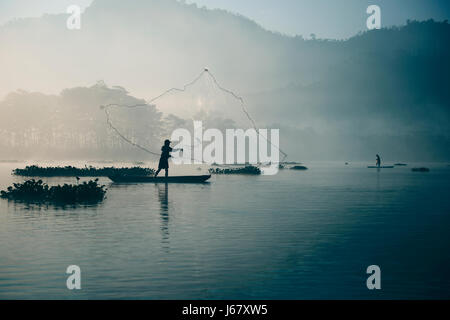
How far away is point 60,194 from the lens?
28391mm

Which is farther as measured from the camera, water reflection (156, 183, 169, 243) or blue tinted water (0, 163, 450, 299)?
water reflection (156, 183, 169, 243)

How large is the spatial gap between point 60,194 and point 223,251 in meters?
15.5

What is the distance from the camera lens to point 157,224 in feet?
65.9

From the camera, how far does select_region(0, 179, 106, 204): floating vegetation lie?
28391 millimetres

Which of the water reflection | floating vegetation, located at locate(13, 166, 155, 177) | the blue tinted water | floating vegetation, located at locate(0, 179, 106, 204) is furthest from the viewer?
floating vegetation, located at locate(13, 166, 155, 177)

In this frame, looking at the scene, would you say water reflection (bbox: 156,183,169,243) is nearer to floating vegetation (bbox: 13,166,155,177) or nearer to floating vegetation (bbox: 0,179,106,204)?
floating vegetation (bbox: 0,179,106,204)

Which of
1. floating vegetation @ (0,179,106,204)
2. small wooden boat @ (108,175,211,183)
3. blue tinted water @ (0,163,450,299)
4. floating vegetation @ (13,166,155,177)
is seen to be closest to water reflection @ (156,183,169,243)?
blue tinted water @ (0,163,450,299)

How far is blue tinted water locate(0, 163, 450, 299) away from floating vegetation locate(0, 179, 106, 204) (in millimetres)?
2213

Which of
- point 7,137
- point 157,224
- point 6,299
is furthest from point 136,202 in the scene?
point 7,137

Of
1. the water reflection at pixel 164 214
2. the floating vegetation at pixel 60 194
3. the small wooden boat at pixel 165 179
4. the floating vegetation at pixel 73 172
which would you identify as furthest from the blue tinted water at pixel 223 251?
the floating vegetation at pixel 73 172

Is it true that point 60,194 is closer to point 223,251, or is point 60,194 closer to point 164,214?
point 164,214

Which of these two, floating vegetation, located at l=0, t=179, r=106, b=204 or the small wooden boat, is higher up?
the small wooden boat
